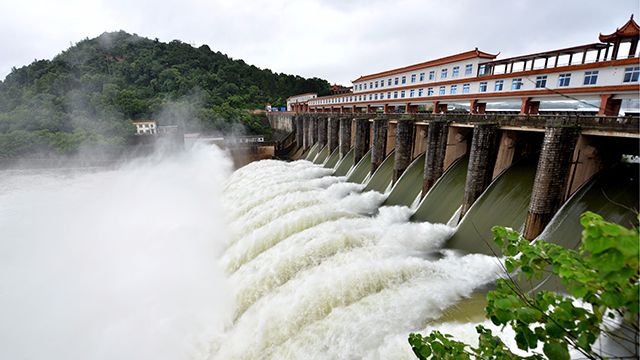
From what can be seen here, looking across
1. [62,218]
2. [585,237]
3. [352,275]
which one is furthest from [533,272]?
[62,218]

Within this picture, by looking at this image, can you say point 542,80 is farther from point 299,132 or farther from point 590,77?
point 299,132

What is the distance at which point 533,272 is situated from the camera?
2.18 m

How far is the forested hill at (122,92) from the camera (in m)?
37.6

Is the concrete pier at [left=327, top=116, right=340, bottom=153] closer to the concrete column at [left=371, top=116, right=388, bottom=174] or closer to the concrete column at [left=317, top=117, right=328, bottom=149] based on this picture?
the concrete column at [left=317, top=117, right=328, bottom=149]

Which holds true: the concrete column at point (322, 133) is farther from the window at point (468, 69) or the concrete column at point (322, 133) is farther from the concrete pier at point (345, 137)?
the window at point (468, 69)

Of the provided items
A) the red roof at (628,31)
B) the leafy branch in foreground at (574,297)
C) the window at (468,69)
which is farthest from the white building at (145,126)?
the leafy branch in foreground at (574,297)

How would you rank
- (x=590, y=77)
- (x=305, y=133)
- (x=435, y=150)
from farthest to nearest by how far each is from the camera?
(x=305, y=133) < (x=435, y=150) < (x=590, y=77)

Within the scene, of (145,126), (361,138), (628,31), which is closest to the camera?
(628,31)

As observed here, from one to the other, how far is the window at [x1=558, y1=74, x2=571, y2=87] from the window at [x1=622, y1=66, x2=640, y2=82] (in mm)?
2592

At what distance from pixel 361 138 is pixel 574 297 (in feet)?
69.0

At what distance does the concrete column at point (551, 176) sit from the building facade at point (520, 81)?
168 cm

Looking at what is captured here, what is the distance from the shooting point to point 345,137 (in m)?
25.4

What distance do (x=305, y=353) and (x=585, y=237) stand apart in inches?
260

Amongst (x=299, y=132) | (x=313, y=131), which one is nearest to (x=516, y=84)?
(x=313, y=131)
